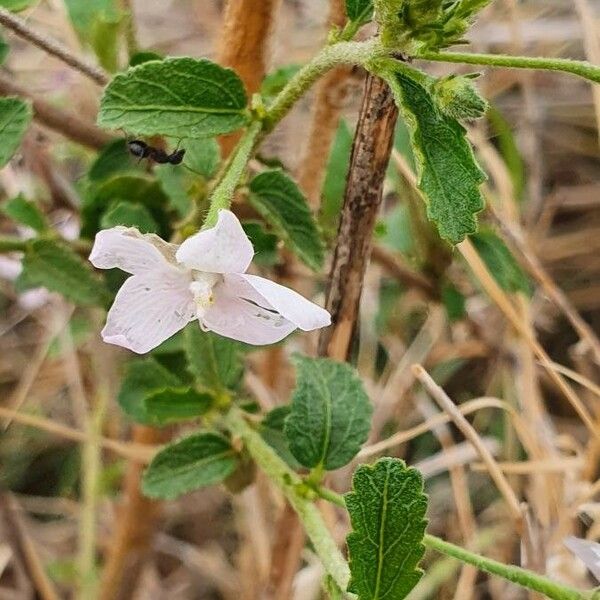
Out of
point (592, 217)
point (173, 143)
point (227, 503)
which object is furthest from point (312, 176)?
point (592, 217)

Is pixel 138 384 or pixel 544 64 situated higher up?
pixel 544 64

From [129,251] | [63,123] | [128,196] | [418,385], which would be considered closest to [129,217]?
[128,196]

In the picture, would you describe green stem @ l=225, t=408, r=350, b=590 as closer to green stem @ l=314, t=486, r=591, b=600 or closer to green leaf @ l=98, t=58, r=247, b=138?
green stem @ l=314, t=486, r=591, b=600

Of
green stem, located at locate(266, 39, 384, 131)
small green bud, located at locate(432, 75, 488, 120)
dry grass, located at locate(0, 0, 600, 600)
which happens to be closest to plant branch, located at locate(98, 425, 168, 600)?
dry grass, located at locate(0, 0, 600, 600)

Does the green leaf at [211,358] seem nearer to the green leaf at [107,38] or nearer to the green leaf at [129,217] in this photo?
the green leaf at [129,217]

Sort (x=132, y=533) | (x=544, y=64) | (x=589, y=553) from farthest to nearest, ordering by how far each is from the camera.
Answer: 1. (x=132, y=533)
2. (x=589, y=553)
3. (x=544, y=64)

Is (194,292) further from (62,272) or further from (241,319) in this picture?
(62,272)

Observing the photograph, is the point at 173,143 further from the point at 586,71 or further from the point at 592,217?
the point at 592,217
